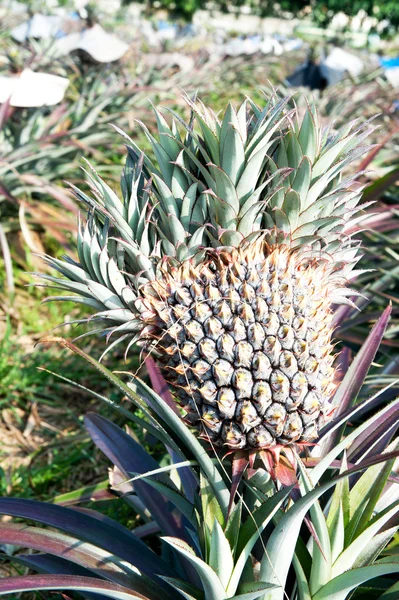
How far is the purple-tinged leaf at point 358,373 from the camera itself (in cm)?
112

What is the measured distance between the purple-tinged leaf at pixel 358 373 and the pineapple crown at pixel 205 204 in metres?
0.27

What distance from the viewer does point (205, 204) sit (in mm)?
920

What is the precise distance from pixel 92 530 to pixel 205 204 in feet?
2.10

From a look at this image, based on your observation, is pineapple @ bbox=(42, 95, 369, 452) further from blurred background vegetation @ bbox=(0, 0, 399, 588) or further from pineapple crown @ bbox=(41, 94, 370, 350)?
blurred background vegetation @ bbox=(0, 0, 399, 588)

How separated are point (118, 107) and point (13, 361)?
2382 millimetres

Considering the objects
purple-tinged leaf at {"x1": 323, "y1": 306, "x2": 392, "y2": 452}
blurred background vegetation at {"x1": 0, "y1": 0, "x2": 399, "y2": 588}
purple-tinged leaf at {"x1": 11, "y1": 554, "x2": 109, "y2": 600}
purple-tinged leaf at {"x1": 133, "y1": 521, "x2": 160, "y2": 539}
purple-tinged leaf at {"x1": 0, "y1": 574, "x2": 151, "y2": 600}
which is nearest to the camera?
purple-tinged leaf at {"x1": 0, "y1": 574, "x2": 151, "y2": 600}

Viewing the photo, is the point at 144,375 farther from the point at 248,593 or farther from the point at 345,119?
the point at 345,119

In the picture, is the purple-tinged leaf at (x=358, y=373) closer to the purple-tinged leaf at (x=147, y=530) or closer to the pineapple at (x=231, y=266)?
the pineapple at (x=231, y=266)

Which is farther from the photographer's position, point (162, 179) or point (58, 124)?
point (58, 124)

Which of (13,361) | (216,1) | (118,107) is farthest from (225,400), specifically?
(216,1)

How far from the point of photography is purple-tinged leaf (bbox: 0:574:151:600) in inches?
31.0

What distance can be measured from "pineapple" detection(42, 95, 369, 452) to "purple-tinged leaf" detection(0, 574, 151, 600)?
28 cm

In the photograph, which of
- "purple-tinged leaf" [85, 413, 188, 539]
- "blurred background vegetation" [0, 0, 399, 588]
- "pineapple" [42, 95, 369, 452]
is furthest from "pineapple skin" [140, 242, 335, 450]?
"purple-tinged leaf" [85, 413, 188, 539]

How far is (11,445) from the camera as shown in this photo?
1860 millimetres
